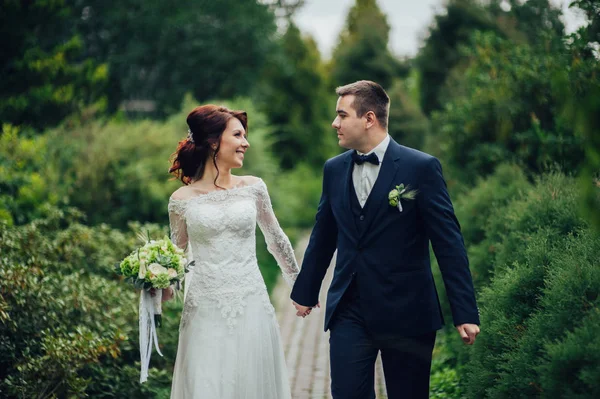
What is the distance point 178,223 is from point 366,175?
4.58ft

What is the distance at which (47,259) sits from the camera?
7.00 metres

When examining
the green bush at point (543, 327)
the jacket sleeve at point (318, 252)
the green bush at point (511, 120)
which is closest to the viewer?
the green bush at point (543, 327)

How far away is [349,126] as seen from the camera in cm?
444

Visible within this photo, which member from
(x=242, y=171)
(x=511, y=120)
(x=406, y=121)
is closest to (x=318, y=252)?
(x=511, y=120)

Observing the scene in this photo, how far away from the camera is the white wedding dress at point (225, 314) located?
181 inches

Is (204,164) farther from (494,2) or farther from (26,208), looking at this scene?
(494,2)

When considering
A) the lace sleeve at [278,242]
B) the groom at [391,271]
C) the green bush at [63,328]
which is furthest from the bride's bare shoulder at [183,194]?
the green bush at [63,328]

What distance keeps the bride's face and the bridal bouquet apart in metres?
0.70

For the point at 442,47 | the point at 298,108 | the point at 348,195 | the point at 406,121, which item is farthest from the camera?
the point at 298,108

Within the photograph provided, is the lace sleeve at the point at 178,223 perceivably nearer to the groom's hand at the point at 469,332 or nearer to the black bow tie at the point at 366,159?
the black bow tie at the point at 366,159

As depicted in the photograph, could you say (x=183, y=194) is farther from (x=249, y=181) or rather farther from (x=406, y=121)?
(x=406, y=121)

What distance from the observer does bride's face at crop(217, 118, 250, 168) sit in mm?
4918

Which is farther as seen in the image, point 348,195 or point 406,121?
point 406,121

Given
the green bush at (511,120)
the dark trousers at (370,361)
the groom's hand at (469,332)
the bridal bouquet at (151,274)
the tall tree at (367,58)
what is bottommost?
the dark trousers at (370,361)
